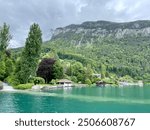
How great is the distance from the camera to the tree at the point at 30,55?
66.6 m

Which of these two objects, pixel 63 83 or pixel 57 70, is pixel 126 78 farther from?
pixel 57 70

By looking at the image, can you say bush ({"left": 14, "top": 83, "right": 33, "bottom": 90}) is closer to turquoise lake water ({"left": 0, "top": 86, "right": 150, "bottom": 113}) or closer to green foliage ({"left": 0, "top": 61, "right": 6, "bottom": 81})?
green foliage ({"left": 0, "top": 61, "right": 6, "bottom": 81})

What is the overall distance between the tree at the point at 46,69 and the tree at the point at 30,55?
52.3 ft

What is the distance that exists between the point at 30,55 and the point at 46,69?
17.7 meters

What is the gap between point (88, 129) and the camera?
15039 millimetres

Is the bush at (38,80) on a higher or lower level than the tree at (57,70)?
lower

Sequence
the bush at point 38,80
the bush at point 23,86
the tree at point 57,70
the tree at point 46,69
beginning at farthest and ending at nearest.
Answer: the tree at point 57,70 < the tree at point 46,69 < the bush at point 38,80 < the bush at point 23,86

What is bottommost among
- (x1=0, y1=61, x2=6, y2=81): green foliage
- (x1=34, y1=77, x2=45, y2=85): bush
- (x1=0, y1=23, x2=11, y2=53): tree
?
(x1=34, y1=77, x2=45, y2=85): bush

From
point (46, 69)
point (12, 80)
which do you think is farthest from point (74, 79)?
point (12, 80)

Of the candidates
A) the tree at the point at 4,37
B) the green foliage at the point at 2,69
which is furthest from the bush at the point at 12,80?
the tree at the point at 4,37

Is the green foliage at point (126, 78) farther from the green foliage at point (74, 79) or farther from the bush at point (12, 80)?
the bush at point (12, 80)

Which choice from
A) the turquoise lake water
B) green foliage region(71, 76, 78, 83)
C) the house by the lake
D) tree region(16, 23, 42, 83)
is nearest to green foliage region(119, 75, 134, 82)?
green foliage region(71, 76, 78, 83)

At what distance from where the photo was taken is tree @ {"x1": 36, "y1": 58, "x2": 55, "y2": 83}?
3334 inches

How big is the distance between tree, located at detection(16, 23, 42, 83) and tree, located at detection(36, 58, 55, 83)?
15.9 m
